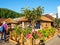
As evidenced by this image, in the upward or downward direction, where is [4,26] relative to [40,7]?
downward

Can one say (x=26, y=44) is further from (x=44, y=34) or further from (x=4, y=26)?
(x=44, y=34)

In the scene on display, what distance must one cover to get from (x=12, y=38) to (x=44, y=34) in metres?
4.39

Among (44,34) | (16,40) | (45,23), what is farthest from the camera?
(45,23)

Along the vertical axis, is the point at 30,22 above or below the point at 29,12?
below

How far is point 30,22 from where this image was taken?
31.0m

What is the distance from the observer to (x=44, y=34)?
17.3 m

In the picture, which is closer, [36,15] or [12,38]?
[12,38]

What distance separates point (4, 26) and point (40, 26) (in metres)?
19.4

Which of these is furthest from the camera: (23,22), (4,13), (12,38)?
(4,13)

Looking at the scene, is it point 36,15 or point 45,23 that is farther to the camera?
point 45,23

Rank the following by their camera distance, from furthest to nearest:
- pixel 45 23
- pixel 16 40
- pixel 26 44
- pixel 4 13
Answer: pixel 4 13, pixel 45 23, pixel 16 40, pixel 26 44

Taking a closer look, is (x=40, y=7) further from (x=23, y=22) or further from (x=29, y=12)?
(x=23, y=22)

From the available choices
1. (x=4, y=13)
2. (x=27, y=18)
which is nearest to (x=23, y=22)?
(x=27, y=18)

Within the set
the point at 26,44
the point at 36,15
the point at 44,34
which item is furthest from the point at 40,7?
A: the point at 26,44
